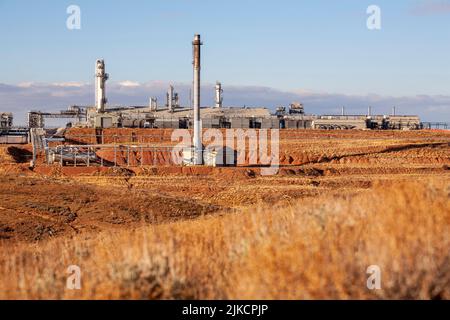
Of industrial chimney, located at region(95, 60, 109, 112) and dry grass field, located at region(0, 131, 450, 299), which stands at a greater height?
industrial chimney, located at region(95, 60, 109, 112)

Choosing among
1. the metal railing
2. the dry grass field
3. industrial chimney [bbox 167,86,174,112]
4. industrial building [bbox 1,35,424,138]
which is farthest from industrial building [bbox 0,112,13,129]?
the dry grass field

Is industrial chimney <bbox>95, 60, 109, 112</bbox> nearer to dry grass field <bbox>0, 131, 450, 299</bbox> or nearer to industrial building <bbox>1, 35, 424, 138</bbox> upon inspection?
industrial building <bbox>1, 35, 424, 138</bbox>

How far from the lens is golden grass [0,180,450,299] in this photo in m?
7.23

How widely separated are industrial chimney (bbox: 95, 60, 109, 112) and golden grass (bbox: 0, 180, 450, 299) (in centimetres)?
7932

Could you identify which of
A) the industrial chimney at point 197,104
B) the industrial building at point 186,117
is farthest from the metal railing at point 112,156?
the industrial building at point 186,117

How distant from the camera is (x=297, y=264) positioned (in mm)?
7590

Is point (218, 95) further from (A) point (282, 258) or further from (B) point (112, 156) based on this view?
(A) point (282, 258)

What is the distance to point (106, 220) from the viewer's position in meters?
27.1

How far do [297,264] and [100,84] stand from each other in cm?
8361

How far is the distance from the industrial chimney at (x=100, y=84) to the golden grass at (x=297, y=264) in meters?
79.3

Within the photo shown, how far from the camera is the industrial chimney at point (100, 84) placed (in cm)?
8762

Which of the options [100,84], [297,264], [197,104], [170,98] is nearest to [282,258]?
[297,264]
